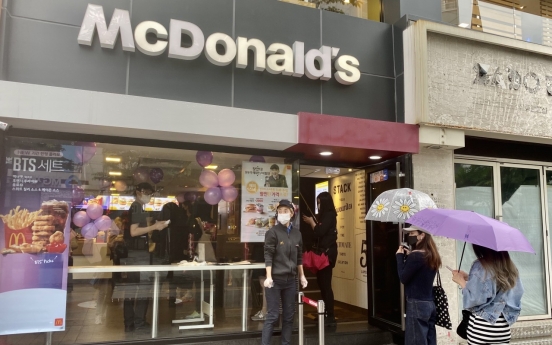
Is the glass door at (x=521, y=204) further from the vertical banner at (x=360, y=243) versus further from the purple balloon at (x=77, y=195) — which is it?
the purple balloon at (x=77, y=195)

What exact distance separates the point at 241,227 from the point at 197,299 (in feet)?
3.83

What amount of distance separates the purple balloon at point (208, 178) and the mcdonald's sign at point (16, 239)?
2276 millimetres

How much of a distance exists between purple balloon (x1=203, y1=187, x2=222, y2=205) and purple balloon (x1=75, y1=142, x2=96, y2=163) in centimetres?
159

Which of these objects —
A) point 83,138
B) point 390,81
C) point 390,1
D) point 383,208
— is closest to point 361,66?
point 390,81

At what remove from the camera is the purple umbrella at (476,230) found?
3348mm

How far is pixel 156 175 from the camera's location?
5.90 meters

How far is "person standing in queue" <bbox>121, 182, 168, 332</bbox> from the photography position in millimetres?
5617

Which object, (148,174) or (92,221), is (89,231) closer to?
(92,221)

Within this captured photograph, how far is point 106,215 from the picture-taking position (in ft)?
18.3

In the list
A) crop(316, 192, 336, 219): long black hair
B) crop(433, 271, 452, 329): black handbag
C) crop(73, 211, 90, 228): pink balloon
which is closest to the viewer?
crop(433, 271, 452, 329): black handbag

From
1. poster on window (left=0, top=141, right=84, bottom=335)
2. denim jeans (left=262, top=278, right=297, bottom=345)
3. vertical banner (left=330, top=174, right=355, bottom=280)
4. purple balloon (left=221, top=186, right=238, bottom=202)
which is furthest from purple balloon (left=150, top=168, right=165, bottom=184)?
vertical banner (left=330, top=174, right=355, bottom=280)

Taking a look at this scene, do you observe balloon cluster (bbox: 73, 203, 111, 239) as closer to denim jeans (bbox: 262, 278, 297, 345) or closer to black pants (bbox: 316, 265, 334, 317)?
denim jeans (bbox: 262, 278, 297, 345)

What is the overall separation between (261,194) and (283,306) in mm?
1681

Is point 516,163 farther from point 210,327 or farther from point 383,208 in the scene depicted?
point 210,327
